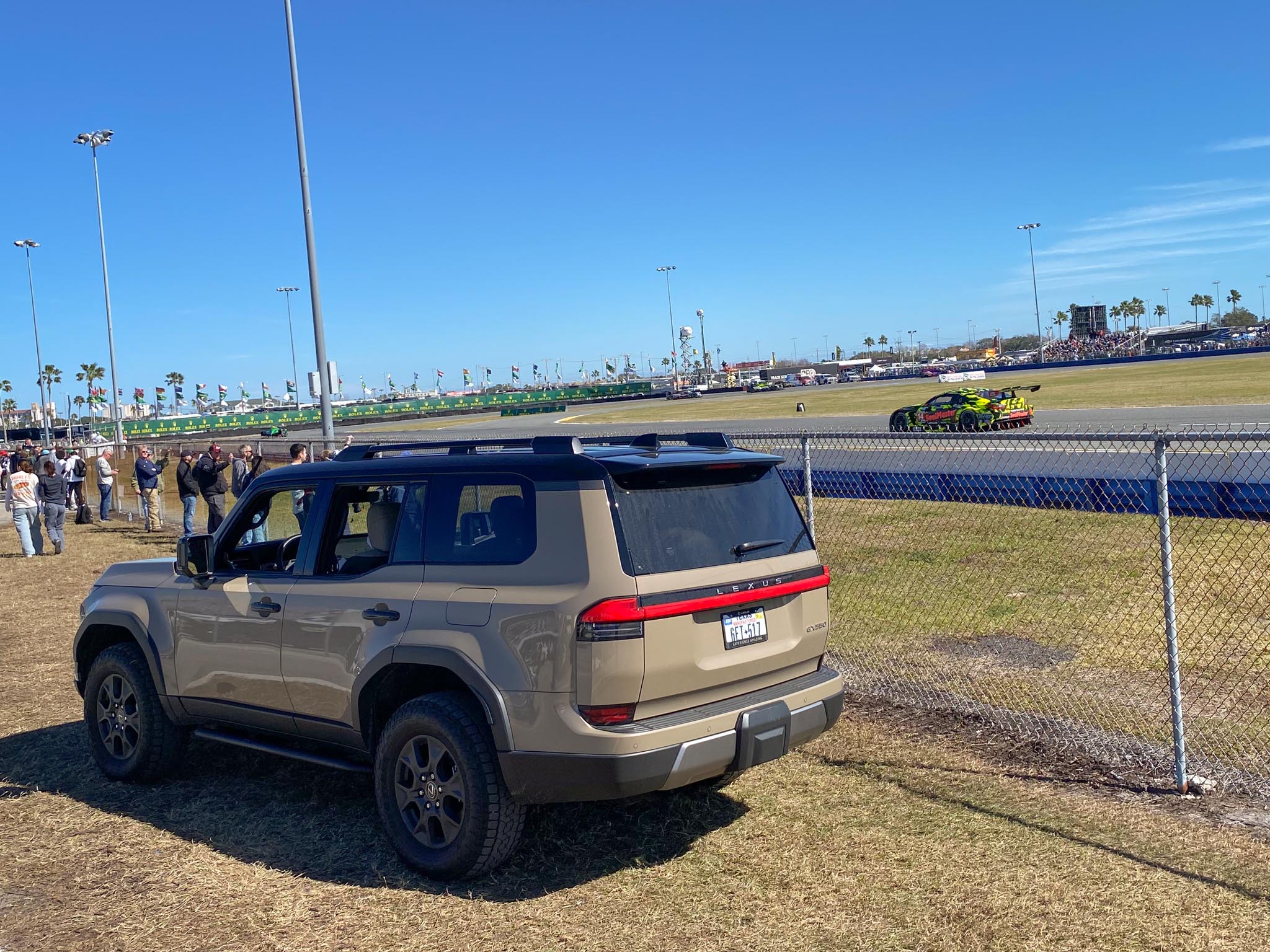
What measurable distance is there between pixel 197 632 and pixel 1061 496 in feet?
30.9

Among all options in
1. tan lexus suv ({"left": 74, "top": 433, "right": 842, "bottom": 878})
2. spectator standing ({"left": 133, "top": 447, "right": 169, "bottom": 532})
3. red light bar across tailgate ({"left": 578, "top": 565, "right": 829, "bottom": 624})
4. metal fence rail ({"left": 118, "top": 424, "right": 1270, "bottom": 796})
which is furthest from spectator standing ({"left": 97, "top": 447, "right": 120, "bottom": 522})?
red light bar across tailgate ({"left": 578, "top": 565, "right": 829, "bottom": 624})

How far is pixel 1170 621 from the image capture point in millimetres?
5664

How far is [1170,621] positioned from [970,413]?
26.6m

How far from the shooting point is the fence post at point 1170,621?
551 cm

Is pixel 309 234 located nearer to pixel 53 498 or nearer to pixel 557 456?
pixel 53 498

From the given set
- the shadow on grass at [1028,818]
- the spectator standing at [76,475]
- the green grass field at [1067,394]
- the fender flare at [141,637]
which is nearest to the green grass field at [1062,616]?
the shadow on grass at [1028,818]

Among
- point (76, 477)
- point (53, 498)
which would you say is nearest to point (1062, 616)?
point (53, 498)

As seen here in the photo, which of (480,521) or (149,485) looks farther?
(149,485)

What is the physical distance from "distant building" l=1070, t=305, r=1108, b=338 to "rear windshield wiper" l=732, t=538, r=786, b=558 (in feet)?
409

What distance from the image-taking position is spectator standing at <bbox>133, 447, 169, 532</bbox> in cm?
2002

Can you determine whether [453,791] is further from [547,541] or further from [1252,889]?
[1252,889]

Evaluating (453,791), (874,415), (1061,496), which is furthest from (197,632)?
(874,415)

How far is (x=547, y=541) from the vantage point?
447 centimetres

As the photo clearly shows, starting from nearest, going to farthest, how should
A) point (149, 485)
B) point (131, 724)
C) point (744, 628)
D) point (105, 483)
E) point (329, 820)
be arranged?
point (744, 628) < point (329, 820) < point (131, 724) < point (149, 485) < point (105, 483)
